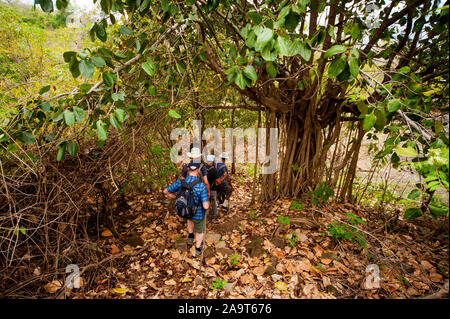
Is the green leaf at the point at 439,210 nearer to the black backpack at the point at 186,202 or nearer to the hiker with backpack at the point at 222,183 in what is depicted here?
the black backpack at the point at 186,202

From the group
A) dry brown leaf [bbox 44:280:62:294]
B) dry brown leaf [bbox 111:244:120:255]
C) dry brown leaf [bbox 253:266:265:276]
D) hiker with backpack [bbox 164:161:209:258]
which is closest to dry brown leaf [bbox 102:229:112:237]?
dry brown leaf [bbox 111:244:120:255]

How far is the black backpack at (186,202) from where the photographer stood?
103 inches

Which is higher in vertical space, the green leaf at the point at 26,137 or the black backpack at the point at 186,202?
the green leaf at the point at 26,137

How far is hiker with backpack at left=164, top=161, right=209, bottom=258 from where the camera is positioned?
8.66 ft

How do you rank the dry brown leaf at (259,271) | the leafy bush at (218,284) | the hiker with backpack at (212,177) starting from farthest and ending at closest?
the hiker with backpack at (212,177), the dry brown leaf at (259,271), the leafy bush at (218,284)

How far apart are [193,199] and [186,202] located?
11cm

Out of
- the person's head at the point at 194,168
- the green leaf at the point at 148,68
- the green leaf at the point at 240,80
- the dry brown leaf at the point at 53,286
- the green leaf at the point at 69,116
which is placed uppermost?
the green leaf at the point at 148,68

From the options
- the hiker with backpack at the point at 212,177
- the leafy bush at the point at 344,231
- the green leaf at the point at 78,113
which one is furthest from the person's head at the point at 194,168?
the leafy bush at the point at 344,231

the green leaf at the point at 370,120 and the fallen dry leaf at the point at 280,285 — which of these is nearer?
the green leaf at the point at 370,120

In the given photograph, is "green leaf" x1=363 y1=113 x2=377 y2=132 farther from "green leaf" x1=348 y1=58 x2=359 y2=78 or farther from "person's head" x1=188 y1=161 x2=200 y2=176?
"person's head" x1=188 y1=161 x2=200 y2=176

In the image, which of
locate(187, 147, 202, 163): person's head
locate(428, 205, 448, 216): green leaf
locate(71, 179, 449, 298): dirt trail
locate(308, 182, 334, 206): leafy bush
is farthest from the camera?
locate(308, 182, 334, 206): leafy bush

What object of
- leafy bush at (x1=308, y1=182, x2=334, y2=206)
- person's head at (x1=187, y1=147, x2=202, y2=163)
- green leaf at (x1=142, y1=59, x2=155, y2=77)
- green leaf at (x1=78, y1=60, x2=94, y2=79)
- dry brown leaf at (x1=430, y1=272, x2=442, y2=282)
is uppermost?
green leaf at (x1=142, y1=59, x2=155, y2=77)

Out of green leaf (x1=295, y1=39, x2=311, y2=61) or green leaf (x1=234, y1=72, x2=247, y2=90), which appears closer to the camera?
green leaf (x1=295, y1=39, x2=311, y2=61)
